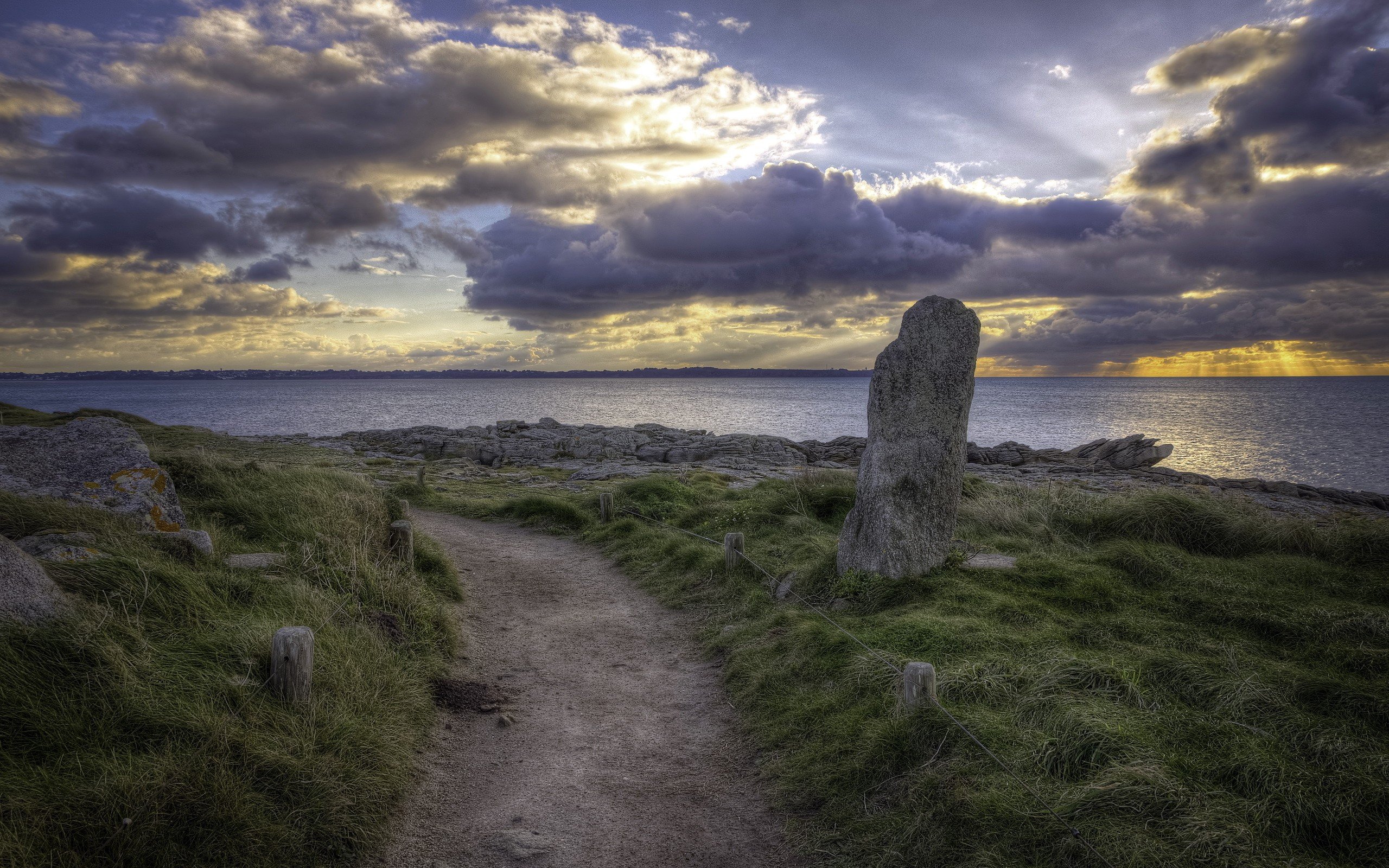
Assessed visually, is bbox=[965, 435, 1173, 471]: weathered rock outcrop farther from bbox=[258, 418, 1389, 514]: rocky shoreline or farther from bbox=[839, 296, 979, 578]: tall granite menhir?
bbox=[839, 296, 979, 578]: tall granite menhir

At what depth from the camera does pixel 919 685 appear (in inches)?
215

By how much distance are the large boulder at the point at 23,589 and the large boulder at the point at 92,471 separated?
102 inches

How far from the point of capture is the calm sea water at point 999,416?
4728 centimetres

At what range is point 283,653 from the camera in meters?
5.31

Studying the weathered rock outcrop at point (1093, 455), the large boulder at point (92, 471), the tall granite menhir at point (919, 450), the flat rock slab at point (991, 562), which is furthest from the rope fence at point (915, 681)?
the weathered rock outcrop at point (1093, 455)

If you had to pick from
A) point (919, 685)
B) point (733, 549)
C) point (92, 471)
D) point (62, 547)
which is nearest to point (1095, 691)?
point (919, 685)

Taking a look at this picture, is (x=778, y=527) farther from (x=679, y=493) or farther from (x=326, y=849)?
(x=326, y=849)

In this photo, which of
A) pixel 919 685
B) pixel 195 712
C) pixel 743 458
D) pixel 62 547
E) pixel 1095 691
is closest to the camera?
pixel 195 712

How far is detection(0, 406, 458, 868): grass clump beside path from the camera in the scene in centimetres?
391

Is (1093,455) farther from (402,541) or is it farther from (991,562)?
(402,541)

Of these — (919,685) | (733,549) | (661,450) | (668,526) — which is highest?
(919,685)

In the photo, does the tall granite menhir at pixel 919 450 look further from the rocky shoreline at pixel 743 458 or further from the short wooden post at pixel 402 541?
the rocky shoreline at pixel 743 458

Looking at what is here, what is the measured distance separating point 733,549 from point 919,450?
131 inches

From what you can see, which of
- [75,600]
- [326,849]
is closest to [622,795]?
[326,849]
